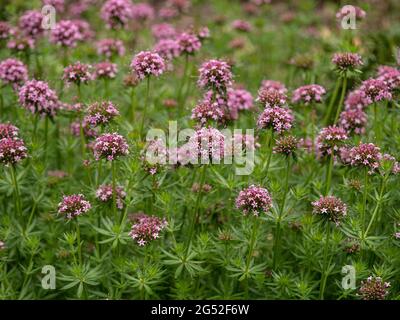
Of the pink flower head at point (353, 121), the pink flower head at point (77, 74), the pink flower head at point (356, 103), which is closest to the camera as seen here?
the pink flower head at point (77, 74)

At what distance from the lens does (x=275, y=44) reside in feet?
37.0

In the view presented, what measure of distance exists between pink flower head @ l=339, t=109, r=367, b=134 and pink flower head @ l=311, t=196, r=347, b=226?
1518 millimetres

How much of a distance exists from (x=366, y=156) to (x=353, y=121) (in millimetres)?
1340

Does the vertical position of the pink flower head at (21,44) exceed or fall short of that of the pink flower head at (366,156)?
it exceeds it

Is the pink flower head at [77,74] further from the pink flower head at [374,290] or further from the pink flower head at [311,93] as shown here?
the pink flower head at [374,290]

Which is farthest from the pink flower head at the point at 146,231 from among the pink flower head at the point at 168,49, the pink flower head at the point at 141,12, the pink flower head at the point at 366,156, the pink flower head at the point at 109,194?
the pink flower head at the point at 141,12

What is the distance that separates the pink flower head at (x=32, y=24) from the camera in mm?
7352

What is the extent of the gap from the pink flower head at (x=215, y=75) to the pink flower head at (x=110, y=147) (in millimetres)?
1072

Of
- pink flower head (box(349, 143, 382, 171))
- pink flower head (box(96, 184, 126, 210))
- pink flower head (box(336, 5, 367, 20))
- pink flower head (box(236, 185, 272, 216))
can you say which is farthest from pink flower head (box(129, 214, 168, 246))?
pink flower head (box(336, 5, 367, 20))

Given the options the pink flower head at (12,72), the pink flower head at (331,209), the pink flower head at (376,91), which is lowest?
the pink flower head at (331,209)

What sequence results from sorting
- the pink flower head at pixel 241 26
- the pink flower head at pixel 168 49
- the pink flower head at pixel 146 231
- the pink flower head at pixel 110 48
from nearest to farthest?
the pink flower head at pixel 146 231 → the pink flower head at pixel 168 49 → the pink flower head at pixel 110 48 → the pink flower head at pixel 241 26

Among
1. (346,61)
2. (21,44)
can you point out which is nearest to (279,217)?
(346,61)
